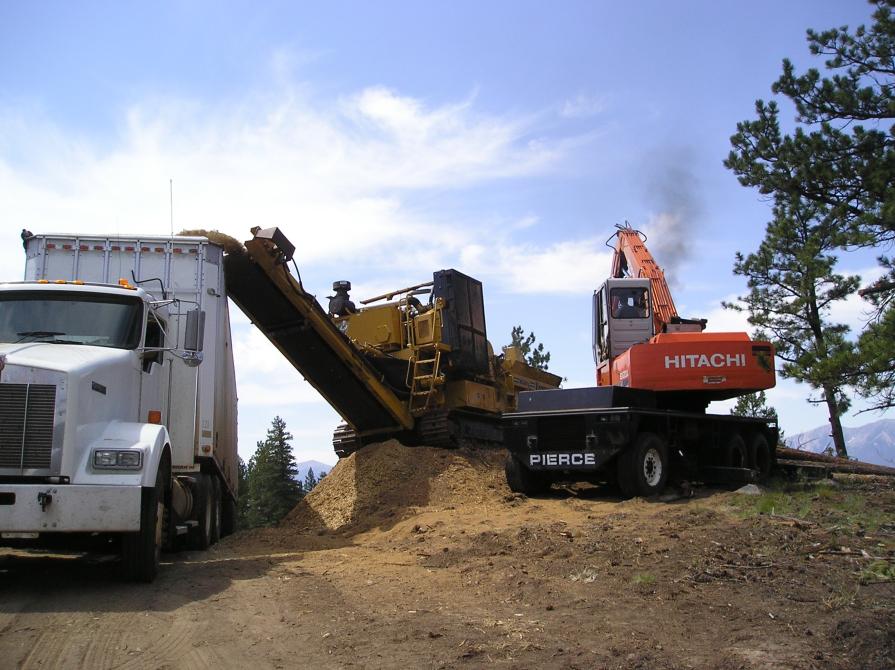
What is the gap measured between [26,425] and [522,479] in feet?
26.3

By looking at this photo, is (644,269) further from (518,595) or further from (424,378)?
(518,595)

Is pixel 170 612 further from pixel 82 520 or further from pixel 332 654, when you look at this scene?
pixel 332 654

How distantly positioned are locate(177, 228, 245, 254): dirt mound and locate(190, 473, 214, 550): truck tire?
332 cm

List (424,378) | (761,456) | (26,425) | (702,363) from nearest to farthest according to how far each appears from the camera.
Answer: (26,425), (702,363), (761,456), (424,378)

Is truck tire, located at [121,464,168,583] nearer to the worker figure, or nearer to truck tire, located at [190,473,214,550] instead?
truck tire, located at [190,473,214,550]

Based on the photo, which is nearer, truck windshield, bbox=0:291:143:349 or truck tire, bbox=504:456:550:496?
truck windshield, bbox=0:291:143:349

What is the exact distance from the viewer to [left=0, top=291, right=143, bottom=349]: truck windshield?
855cm

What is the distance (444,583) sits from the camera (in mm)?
8133

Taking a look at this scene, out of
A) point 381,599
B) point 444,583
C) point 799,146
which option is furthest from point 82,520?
point 799,146

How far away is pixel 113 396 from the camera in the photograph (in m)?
8.37

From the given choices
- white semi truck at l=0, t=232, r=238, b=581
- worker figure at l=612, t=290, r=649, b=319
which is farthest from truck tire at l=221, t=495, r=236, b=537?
worker figure at l=612, t=290, r=649, b=319

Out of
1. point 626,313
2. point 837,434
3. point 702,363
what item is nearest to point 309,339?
point 626,313

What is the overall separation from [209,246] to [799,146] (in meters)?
8.49

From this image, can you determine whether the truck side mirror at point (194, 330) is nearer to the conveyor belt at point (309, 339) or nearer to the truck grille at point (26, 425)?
the truck grille at point (26, 425)
